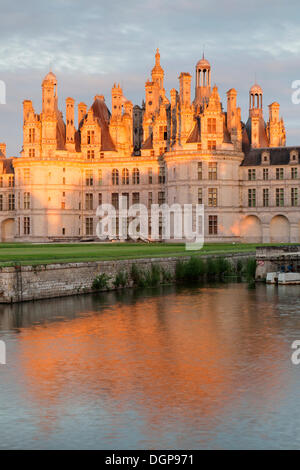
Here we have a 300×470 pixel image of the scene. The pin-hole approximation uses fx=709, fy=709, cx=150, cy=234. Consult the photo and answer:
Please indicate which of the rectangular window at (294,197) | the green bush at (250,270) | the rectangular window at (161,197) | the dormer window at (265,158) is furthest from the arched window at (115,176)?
the green bush at (250,270)

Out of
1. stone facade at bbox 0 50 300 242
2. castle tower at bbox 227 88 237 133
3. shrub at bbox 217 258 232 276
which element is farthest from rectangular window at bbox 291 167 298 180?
shrub at bbox 217 258 232 276

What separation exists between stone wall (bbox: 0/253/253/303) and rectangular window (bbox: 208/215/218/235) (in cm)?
3303

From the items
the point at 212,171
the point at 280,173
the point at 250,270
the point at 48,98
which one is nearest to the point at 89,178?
the point at 48,98

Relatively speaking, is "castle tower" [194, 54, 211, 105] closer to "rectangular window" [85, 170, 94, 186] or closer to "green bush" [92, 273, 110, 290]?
"rectangular window" [85, 170, 94, 186]

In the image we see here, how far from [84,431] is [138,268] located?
24.3 metres

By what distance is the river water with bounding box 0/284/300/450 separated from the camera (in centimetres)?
1264

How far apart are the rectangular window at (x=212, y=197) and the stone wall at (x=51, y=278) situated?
33.6 meters

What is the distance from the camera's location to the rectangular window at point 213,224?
69312 millimetres

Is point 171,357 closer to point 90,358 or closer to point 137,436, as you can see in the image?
point 90,358

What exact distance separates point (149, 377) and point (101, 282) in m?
17.8

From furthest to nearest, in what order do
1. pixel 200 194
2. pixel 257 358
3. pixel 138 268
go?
pixel 200 194 < pixel 138 268 < pixel 257 358

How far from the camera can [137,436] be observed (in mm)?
12477

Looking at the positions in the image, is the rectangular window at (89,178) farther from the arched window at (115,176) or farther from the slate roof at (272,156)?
the slate roof at (272,156)
